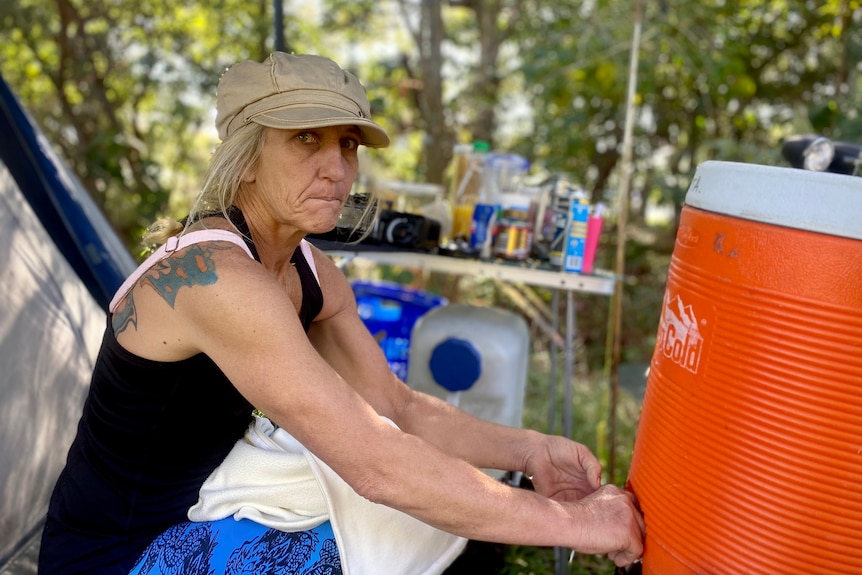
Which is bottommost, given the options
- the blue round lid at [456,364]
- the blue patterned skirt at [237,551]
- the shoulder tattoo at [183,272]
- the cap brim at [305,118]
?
the blue round lid at [456,364]

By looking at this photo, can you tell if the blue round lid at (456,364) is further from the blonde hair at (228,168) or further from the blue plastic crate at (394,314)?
the blonde hair at (228,168)

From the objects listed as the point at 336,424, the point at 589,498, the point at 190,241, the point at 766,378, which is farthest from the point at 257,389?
the point at 766,378

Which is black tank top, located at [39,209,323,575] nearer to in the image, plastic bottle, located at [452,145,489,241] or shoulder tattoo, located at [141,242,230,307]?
shoulder tattoo, located at [141,242,230,307]


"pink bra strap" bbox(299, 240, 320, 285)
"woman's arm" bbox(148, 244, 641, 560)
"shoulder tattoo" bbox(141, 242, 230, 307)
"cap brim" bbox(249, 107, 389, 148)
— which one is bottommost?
"woman's arm" bbox(148, 244, 641, 560)

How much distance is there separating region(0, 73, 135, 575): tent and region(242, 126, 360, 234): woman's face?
0.99 meters

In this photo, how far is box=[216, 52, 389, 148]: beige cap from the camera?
4.18 feet

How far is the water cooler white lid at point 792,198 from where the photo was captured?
101 cm

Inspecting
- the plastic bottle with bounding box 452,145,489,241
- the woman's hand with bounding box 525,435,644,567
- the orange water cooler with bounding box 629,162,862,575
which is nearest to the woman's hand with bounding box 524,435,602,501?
the woman's hand with bounding box 525,435,644,567

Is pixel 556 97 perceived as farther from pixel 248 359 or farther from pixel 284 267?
pixel 248 359

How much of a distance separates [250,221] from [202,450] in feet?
1.47

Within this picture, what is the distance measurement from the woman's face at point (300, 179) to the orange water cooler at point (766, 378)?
25.5 inches

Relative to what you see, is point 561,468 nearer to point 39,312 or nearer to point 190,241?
point 190,241

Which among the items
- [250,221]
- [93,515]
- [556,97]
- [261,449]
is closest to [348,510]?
[261,449]

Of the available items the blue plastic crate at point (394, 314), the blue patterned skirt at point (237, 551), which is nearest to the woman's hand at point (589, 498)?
the blue patterned skirt at point (237, 551)
